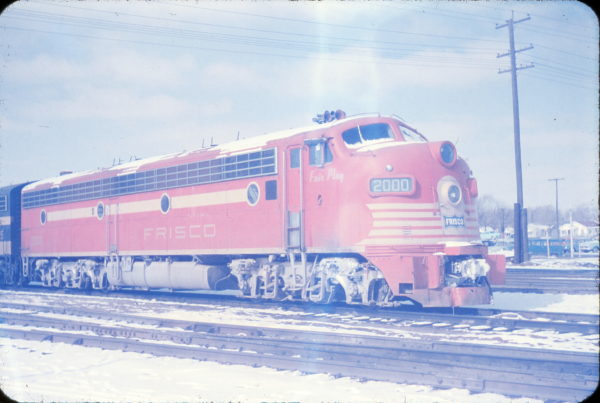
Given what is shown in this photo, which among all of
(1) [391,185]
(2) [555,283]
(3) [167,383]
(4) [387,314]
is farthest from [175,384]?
(2) [555,283]

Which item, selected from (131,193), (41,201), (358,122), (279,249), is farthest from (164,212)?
(41,201)

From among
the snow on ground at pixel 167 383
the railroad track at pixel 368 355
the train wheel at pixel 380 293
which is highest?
the train wheel at pixel 380 293

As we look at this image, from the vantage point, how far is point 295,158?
1364 centimetres

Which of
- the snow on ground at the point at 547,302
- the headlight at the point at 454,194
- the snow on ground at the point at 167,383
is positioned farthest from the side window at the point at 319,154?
the snow on ground at the point at 167,383

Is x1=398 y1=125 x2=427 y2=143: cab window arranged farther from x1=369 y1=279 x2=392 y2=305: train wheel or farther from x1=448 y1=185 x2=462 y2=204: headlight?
x1=369 y1=279 x2=392 y2=305: train wheel

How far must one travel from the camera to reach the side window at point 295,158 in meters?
13.6

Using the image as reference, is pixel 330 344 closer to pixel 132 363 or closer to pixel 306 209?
pixel 132 363

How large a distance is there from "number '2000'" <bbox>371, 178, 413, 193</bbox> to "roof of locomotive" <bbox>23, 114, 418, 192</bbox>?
6.01 feet

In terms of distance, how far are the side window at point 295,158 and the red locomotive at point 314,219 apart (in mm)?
45

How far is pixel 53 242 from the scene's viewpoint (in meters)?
22.0

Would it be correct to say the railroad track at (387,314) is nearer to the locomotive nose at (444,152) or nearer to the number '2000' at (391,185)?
the number '2000' at (391,185)

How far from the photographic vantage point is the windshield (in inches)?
513

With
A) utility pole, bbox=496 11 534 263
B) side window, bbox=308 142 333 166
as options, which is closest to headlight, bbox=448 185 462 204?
side window, bbox=308 142 333 166

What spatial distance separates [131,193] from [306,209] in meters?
7.50
